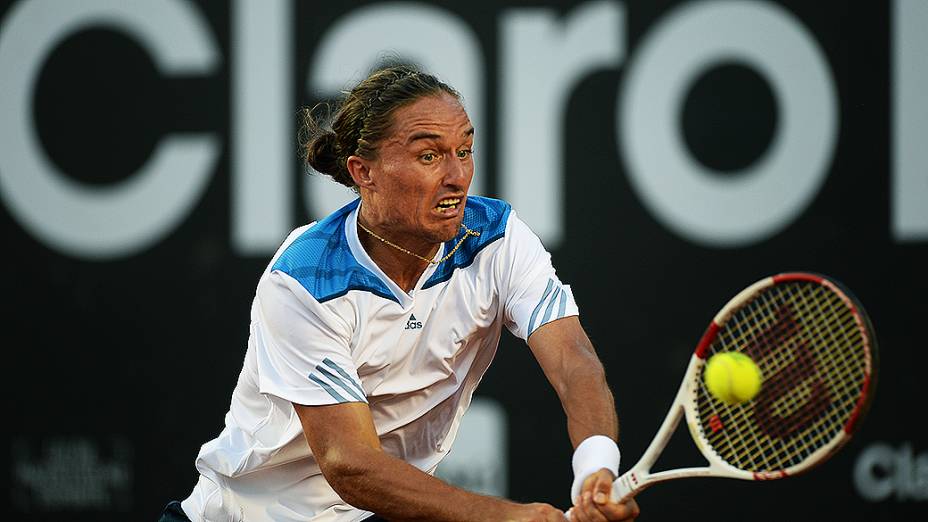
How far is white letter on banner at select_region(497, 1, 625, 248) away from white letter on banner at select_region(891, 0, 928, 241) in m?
1.08

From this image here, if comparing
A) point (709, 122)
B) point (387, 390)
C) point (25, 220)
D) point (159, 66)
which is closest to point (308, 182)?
point (159, 66)

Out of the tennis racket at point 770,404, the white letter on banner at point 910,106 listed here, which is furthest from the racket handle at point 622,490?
the white letter on banner at point 910,106

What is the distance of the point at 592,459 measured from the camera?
296 centimetres

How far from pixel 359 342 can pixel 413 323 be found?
14cm

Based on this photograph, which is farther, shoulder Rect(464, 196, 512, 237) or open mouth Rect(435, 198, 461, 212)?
shoulder Rect(464, 196, 512, 237)

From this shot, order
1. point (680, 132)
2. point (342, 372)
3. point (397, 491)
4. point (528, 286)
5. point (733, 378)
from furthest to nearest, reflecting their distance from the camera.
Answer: point (680, 132) → point (528, 286) → point (342, 372) → point (397, 491) → point (733, 378)

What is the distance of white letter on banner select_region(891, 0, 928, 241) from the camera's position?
5090mm

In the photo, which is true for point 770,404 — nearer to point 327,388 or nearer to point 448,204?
point 448,204

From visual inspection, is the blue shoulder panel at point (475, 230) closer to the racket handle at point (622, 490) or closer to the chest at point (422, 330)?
the chest at point (422, 330)

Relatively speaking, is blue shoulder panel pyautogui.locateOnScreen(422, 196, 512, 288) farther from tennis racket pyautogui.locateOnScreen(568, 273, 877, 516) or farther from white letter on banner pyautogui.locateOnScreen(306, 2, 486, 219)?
white letter on banner pyautogui.locateOnScreen(306, 2, 486, 219)

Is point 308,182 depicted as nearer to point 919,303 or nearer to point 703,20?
point 703,20

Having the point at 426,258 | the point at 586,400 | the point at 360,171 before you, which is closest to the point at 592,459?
the point at 586,400

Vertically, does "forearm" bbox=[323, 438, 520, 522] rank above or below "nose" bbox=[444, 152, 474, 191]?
below

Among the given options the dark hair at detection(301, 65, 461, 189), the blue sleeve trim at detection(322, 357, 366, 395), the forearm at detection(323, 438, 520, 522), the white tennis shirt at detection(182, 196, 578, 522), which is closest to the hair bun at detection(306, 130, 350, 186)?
the dark hair at detection(301, 65, 461, 189)
